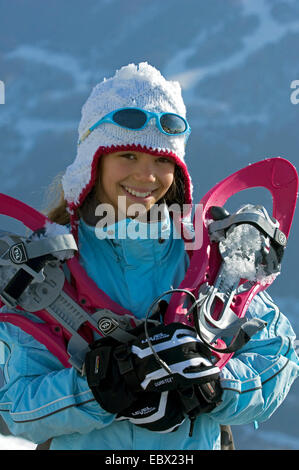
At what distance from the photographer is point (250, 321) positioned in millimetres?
2236

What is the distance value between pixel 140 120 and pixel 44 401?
3.18ft

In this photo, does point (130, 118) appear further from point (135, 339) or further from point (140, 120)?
point (135, 339)

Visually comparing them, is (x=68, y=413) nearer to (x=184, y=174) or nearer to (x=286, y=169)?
(x=184, y=174)

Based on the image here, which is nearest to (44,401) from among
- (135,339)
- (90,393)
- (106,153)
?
(90,393)

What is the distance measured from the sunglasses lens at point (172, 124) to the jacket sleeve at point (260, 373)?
0.67 metres

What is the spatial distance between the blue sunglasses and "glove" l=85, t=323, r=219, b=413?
689mm

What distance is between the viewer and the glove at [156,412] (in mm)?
2096

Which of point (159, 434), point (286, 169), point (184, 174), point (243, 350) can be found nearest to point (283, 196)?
point (286, 169)

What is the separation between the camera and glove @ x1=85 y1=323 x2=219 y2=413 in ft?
6.73

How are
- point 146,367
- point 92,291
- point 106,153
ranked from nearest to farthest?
point 146,367
point 92,291
point 106,153

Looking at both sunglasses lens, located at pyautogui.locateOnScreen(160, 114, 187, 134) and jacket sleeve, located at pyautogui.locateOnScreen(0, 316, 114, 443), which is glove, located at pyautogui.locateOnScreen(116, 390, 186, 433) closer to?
jacket sleeve, located at pyautogui.locateOnScreen(0, 316, 114, 443)

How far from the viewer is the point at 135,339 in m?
2.14

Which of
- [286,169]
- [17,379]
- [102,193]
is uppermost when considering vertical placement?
[286,169]

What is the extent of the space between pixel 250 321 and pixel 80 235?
66 centimetres
